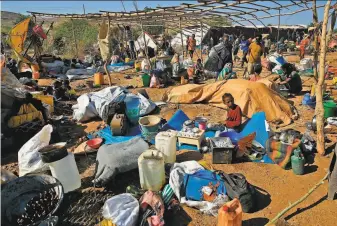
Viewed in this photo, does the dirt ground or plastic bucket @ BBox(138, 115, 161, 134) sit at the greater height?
plastic bucket @ BBox(138, 115, 161, 134)

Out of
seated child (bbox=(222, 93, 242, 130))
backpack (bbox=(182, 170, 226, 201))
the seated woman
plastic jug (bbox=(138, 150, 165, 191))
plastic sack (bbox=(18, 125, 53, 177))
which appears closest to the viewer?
backpack (bbox=(182, 170, 226, 201))

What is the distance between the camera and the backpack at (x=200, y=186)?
3.66 metres

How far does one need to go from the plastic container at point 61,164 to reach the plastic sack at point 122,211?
956 millimetres

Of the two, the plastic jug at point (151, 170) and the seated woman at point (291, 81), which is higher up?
the seated woman at point (291, 81)

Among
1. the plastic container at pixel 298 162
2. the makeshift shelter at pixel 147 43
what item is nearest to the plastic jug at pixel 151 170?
the plastic container at pixel 298 162

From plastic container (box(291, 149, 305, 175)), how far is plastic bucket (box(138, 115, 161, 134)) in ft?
8.73

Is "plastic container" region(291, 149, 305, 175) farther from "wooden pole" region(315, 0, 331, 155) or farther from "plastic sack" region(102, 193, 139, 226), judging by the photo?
"plastic sack" region(102, 193, 139, 226)

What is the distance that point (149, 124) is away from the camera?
18.9ft

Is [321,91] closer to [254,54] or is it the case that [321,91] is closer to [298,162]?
[298,162]

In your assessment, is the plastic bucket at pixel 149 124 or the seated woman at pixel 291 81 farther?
the seated woman at pixel 291 81

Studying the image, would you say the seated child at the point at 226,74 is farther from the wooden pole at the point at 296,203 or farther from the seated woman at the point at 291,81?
the wooden pole at the point at 296,203

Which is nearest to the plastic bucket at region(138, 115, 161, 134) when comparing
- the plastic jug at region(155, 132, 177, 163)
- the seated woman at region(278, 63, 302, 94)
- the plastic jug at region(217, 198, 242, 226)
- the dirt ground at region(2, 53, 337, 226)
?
the dirt ground at region(2, 53, 337, 226)

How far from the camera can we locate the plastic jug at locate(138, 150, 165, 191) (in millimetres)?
3758

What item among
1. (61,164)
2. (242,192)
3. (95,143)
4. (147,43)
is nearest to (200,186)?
(242,192)
